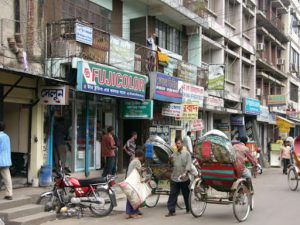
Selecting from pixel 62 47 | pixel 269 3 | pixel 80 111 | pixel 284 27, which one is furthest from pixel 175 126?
pixel 284 27

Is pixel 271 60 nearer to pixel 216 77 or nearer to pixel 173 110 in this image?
pixel 216 77

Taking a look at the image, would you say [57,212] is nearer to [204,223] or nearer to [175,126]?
[204,223]

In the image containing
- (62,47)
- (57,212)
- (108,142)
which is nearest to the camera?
(57,212)

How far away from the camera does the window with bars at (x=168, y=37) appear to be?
2144 cm

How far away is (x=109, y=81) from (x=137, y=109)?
3.11m

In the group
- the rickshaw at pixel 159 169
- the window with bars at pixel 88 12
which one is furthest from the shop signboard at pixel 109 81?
the rickshaw at pixel 159 169

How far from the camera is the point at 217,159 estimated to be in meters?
9.60

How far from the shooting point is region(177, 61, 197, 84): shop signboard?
20.9 m

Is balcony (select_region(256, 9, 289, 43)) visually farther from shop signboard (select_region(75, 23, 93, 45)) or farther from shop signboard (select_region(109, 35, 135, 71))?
shop signboard (select_region(75, 23, 93, 45))

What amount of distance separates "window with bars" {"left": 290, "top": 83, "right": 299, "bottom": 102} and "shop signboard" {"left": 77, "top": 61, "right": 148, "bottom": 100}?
33.1 metres

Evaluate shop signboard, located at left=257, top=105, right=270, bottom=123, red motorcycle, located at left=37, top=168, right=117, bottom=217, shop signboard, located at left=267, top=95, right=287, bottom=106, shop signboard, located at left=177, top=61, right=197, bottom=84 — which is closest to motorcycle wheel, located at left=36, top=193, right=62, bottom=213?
red motorcycle, located at left=37, top=168, right=117, bottom=217

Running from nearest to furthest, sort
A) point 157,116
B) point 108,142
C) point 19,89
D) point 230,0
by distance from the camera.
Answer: point 19,89
point 108,142
point 157,116
point 230,0

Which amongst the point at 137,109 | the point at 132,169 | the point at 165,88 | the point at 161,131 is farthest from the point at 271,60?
the point at 132,169

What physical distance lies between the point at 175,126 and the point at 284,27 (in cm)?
2642
